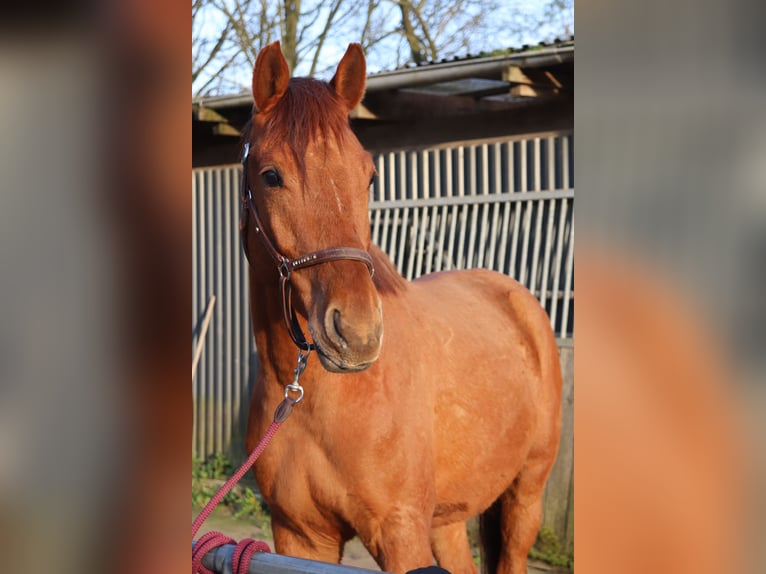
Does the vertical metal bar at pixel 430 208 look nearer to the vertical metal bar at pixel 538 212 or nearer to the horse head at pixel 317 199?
the vertical metal bar at pixel 538 212

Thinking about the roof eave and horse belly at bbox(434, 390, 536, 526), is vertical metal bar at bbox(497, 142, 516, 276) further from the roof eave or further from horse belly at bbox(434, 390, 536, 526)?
horse belly at bbox(434, 390, 536, 526)

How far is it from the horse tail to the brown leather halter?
5.75 feet

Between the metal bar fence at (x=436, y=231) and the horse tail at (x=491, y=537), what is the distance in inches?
60.4

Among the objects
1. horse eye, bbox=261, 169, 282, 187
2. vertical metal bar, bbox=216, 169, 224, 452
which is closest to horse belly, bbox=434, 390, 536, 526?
horse eye, bbox=261, 169, 282, 187

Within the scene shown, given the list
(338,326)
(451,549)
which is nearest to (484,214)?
(451,549)

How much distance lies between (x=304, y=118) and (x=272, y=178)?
0.18 meters

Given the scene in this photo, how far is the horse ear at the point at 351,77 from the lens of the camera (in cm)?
237

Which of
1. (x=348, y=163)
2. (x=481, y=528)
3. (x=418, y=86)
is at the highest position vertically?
(x=418, y=86)

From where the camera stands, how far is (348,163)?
85.2 inches
